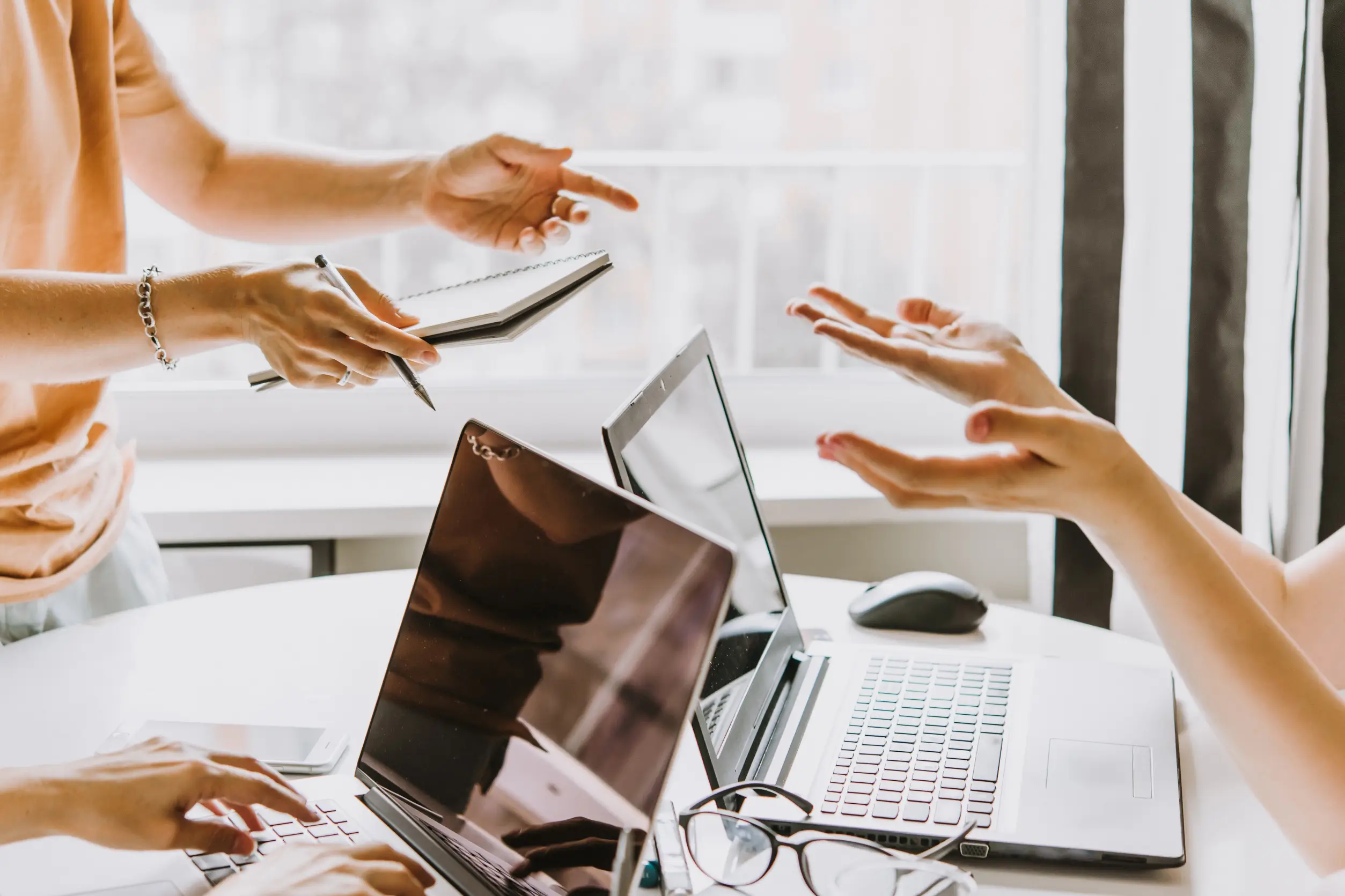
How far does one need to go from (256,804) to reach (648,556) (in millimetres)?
308

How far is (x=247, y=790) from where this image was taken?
29.3 inches

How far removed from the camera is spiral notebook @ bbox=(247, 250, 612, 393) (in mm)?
853

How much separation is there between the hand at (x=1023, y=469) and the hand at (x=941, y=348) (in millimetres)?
116

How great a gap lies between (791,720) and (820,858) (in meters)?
0.22

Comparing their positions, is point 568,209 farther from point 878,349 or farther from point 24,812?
point 24,812

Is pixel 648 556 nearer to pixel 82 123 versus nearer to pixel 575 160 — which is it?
pixel 82 123

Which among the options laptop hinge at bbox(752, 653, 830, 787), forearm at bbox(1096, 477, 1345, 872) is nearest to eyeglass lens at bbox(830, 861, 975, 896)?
laptop hinge at bbox(752, 653, 830, 787)

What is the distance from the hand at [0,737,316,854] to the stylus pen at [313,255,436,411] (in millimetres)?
265

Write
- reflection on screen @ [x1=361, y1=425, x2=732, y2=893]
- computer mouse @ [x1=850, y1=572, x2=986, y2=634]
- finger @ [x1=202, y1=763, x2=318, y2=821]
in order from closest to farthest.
A: reflection on screen @ [x1=361, y1=425, x2=732, y2=893] → finger @ [x1=202, y1=763, x2=318, y2=821] → computer mouse @ [x1=850, y1=572, x2=986, y2=634]

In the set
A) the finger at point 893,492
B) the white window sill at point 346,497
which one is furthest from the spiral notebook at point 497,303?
the white window sill at point 346,497

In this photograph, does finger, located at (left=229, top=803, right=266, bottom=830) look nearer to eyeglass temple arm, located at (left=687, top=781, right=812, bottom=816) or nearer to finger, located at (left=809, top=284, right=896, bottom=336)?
eyeglass temple arm, located at (left=687, top=781, right=812, bottom=816)

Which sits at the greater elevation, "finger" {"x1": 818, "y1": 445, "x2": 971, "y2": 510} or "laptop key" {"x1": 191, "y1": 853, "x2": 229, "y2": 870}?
"finger" {"x1": 818, "y1": 445, "x2": 971, "y2": 510}

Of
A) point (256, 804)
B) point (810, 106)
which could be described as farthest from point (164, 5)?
point (256, 804)

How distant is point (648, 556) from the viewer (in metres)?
0.66
